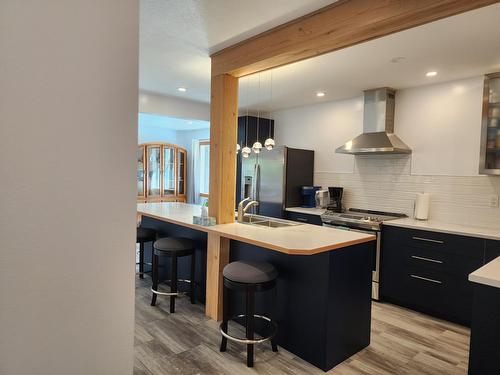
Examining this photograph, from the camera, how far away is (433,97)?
146 inches

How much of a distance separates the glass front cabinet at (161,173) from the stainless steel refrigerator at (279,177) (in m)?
3.06

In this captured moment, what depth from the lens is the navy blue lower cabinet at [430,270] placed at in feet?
9.62

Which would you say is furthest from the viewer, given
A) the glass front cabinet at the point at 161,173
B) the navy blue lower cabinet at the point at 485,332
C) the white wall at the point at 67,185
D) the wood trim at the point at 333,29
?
the glass front cabinet at the point at 161,173

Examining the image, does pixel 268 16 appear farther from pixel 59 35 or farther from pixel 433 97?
pixel 433 97

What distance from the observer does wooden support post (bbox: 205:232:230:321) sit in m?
2.86

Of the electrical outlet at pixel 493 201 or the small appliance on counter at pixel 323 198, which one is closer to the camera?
the electrical outlet at pixel 493 201

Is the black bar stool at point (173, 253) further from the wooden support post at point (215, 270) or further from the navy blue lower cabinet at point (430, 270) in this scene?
the navy blue lower cabinet at point (430, 270)

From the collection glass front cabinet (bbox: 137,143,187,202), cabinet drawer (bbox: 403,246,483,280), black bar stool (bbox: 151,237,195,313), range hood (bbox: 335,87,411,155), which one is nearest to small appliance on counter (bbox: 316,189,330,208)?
range hood (bbox: 335,87,411,155)

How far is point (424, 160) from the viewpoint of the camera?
3795 mm

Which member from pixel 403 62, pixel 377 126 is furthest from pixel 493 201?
pixel 403 62

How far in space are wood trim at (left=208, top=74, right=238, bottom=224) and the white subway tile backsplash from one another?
2.11m

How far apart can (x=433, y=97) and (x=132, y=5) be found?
3.81 meters

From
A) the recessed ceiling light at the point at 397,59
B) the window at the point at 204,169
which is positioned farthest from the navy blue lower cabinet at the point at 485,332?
the window at the point at 204,169

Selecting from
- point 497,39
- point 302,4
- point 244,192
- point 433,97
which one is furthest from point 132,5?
point 244,192
